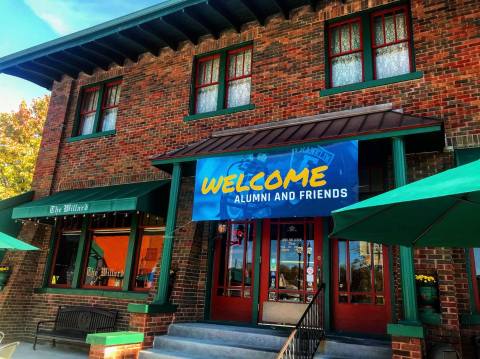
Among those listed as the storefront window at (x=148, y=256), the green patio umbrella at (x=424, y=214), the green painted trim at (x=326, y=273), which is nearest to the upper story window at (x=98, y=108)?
the storefront window at (x=148, y=256)

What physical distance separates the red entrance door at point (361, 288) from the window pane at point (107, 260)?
15.9ft

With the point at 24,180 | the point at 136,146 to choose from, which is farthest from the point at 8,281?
the point at 24,180

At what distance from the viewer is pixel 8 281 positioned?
9844 mm

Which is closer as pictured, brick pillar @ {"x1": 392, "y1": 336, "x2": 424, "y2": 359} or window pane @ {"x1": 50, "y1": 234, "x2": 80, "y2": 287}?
brick pillar @ {"x1": 392, "y1": 336, "x2": 424, "y2": 359}

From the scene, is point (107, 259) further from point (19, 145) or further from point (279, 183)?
point (19, 145)

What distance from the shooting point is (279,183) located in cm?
692

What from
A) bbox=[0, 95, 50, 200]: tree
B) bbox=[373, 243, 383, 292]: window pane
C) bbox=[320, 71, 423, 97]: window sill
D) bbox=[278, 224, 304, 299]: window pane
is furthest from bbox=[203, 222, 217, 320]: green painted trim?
bbox=[0, 95, 50, 200]: tree

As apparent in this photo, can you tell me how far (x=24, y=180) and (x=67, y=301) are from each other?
1437 cm

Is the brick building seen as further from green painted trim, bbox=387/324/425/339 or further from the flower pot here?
the flower pot

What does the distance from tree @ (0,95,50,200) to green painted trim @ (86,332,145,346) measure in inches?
661

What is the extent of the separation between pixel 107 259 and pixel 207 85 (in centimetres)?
479

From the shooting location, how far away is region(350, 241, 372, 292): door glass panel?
7121 millimetres

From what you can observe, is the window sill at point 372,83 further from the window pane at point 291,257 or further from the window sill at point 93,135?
the window sill at point 93,135

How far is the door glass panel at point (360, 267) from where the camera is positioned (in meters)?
7.12
